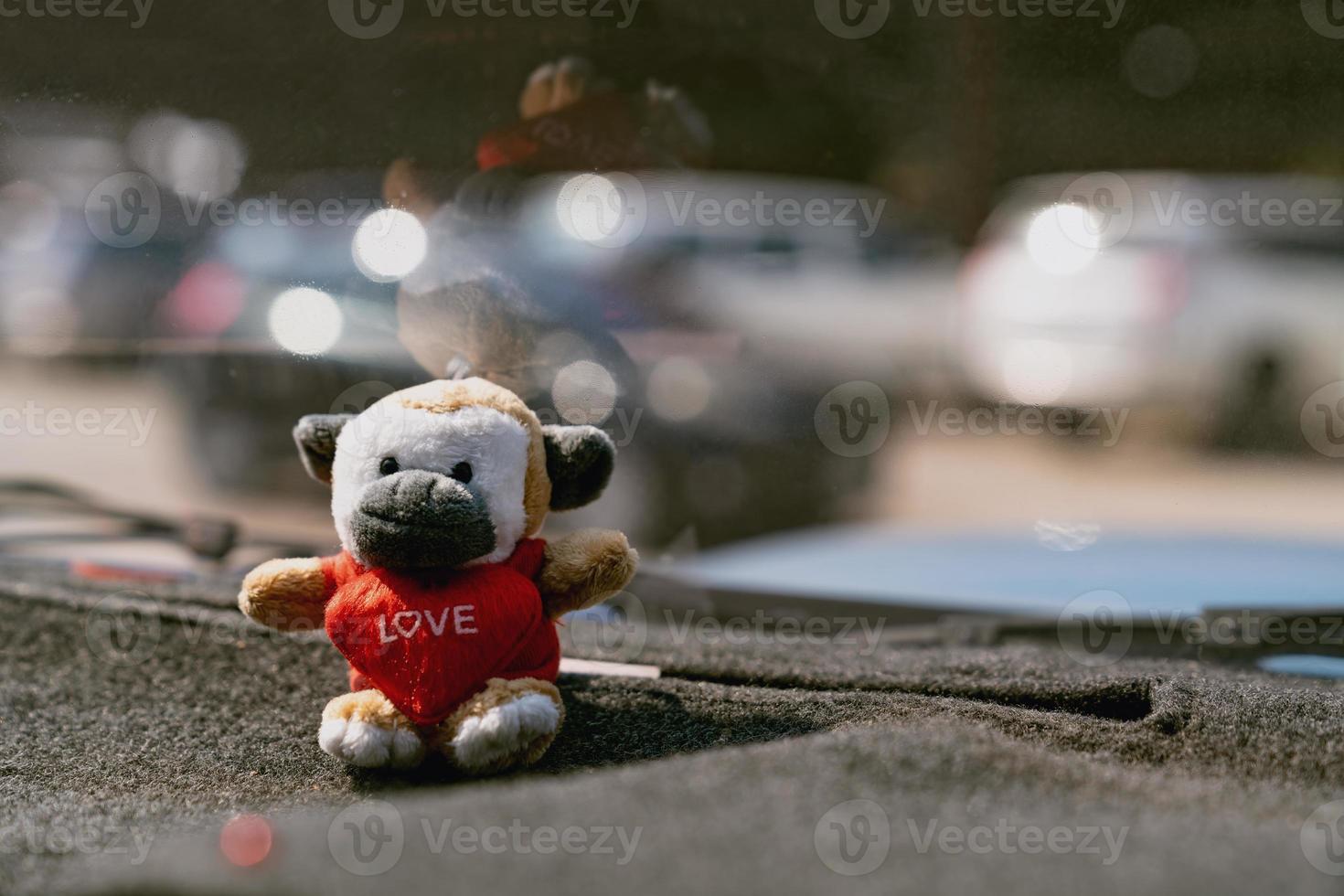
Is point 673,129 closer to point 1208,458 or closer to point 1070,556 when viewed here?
point 1070,556

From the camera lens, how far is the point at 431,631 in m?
1.56

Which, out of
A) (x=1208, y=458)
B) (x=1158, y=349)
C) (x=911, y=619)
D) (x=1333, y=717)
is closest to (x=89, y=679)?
(x=911, y=619)

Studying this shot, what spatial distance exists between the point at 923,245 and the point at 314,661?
4.28 m
